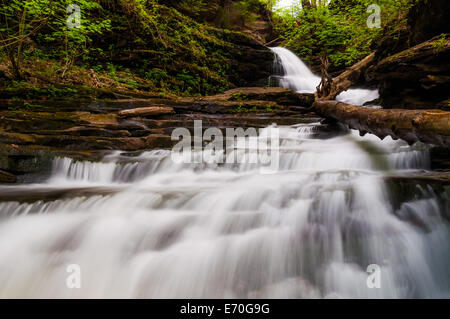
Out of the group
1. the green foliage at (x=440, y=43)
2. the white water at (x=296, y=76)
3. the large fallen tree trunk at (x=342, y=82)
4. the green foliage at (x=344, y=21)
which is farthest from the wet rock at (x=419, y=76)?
the white water at (x=296, y=76)

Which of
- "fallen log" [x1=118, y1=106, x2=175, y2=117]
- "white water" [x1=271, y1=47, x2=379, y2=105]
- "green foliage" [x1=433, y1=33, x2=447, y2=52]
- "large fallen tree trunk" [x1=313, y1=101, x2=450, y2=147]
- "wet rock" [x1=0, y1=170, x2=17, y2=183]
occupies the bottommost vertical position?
"wet rock" [x1=0, y1=170, x2=17, y2=183]

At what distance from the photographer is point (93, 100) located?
6.39m

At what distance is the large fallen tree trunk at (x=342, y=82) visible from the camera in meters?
8.41

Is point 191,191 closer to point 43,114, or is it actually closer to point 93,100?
point 43,114

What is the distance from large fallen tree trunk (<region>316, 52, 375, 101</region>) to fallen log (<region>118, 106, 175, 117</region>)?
5434 millimetres

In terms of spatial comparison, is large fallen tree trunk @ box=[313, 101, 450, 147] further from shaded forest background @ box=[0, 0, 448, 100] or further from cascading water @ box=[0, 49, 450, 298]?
shaded forest background @ box=[0, 0, 448, 100]

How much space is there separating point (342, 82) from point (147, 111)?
22.7 ft

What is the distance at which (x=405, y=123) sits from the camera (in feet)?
10.3

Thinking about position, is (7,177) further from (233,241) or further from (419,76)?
(419,76)

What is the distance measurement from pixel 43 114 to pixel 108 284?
4.83 metres

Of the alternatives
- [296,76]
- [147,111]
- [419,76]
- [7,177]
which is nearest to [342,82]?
[419,76]

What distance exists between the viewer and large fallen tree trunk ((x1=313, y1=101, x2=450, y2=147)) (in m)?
2.60

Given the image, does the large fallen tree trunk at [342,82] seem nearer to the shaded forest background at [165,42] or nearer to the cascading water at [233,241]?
the shaded forest background at [165,42]

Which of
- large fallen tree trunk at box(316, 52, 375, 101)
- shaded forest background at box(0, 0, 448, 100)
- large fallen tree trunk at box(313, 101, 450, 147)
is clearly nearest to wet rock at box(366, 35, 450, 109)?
shaded forest background at box(0, 0, 448, 100)
